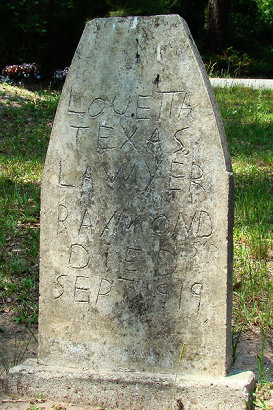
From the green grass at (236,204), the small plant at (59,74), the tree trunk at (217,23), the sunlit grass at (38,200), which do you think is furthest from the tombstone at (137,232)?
the tree trunk at (217,23)

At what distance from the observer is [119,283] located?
263cm

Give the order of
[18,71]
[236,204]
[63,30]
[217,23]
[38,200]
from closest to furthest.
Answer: [236,204] → [38,200] → [18,71] → [63,30] → [217,23]

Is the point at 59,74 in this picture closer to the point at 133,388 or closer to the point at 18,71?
the point at 18,71

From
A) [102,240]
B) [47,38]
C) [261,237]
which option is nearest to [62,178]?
[102,240]

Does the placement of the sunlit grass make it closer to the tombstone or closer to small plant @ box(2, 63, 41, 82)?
the tombstone

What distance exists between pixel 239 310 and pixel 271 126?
16.8ft

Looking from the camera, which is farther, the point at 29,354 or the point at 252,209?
the point at 252,209

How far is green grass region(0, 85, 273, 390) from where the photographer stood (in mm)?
3787

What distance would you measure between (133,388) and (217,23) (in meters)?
17.1

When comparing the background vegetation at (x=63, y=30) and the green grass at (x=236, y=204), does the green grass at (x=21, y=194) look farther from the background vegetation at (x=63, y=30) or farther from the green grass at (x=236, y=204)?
the background vegetation at (x=63, y=30)

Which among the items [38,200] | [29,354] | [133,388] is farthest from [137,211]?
[38,200]

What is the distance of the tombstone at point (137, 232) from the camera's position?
2461 millimetres

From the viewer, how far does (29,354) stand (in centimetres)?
326

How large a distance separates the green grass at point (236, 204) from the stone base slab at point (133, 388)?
391 millimetres
